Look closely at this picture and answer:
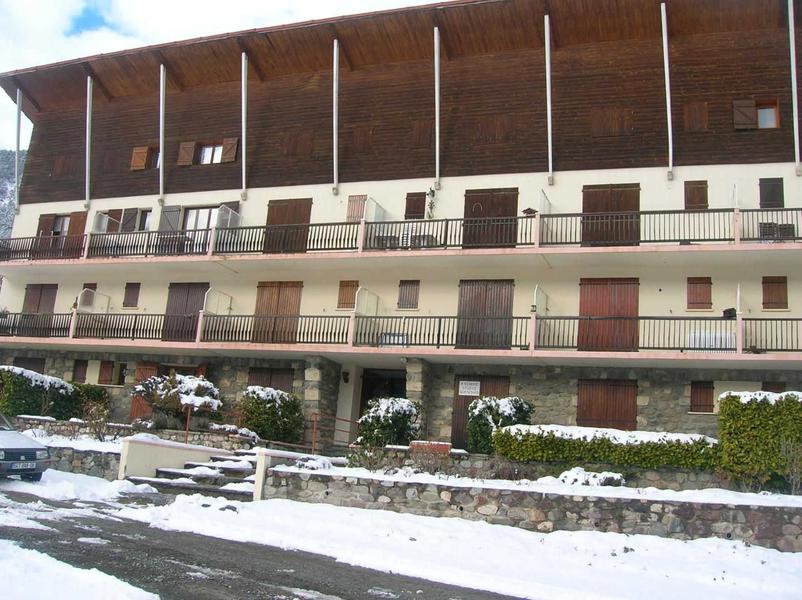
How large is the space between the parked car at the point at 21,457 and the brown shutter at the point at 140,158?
15.0 m

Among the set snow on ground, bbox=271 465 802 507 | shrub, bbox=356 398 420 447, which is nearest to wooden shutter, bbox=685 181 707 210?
shrub, bbox=356 398 420 447

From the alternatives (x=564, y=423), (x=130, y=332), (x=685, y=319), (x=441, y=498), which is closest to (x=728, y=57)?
(x=685, y=319)

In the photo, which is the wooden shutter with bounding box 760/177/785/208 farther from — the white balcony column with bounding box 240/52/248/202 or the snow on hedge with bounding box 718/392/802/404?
the white balcony column with bounding box 240/52/248/202

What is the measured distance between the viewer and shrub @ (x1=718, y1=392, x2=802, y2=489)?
47.6ft

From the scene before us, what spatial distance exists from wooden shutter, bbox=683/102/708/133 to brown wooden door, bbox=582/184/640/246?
2144mm

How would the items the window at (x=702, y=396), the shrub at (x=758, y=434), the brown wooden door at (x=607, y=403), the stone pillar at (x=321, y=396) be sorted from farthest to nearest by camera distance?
the stone pillar at (x=321, y=396) < the brown wooden door at (x=607, y=403) < the window at (x=702, y=396) < the shrub at (x=758, y=434)

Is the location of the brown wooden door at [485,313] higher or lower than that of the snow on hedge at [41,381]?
higher

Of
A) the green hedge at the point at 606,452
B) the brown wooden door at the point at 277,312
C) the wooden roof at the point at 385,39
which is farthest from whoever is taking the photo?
the brown wooden door at the point at 277,312

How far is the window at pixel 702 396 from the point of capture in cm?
1942

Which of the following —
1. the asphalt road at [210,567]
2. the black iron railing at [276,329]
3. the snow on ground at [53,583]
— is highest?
the black iron railing at [276,329]

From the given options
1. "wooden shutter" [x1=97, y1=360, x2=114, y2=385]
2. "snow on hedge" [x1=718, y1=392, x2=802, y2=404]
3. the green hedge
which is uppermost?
"wooden shutter" [x1=97, y1=360, x2=114, y2=385]

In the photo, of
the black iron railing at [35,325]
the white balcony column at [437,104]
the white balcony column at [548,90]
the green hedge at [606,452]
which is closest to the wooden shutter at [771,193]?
the white balcony column at [548,90]

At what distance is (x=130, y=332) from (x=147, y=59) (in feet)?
31.6

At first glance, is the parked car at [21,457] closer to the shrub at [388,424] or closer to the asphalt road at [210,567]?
the asphalt road at [210,567]
